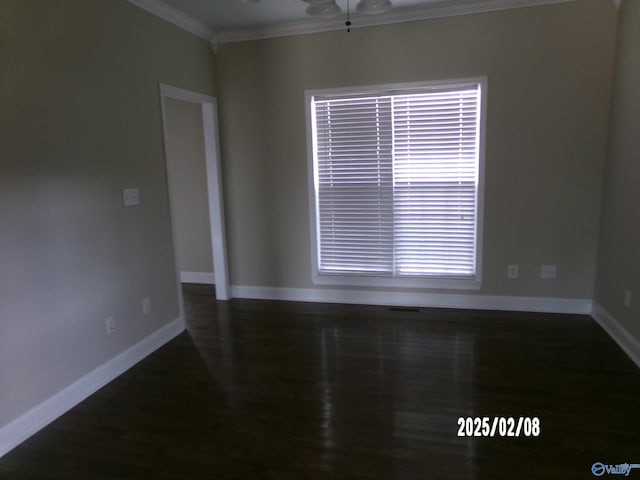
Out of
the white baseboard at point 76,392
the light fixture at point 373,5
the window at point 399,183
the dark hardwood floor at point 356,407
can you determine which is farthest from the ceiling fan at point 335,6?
the white baseboard at point 76,392

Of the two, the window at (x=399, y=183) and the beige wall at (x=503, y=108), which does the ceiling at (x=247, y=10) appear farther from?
the window at (x=399, y=183)

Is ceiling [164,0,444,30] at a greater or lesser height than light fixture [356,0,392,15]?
greater

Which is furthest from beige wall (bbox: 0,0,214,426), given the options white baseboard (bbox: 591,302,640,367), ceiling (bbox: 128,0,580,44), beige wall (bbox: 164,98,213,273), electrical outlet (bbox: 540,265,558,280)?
white baseboard (bbox: 591,302,640,367)

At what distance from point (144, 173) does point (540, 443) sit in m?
3.22

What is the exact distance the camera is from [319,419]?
242 cm

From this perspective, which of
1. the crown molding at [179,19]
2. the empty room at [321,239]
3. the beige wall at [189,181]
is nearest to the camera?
the empty room at [321,239]

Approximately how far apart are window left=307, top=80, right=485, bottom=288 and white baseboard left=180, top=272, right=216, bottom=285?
1.71 meters

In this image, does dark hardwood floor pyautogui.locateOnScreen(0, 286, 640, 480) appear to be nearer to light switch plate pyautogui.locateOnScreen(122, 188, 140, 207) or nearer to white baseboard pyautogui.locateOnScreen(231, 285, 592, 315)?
white baseboard pyautogui.locateOnScreen(231, 285, 592, 315)

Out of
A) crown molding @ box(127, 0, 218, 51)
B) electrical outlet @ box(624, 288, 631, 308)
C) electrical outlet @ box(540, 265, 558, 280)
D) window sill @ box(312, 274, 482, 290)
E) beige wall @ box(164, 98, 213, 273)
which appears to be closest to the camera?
electrical outlet @ box(624, 288, 631, 308)

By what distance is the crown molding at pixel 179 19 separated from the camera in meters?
3.31

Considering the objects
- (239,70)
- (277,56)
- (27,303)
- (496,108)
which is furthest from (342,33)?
(27,303)

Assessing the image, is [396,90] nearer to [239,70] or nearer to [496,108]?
[496,108]

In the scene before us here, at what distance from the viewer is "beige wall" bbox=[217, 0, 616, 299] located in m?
3.58

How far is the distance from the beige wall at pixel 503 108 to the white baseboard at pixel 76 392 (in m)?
1.73
